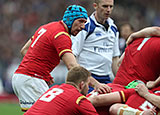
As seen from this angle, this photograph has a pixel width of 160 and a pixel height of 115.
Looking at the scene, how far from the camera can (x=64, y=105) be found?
14.1 ft

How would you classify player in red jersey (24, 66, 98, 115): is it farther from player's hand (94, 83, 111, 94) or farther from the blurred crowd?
the blurred crowd

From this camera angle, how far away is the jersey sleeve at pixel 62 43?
202 inches

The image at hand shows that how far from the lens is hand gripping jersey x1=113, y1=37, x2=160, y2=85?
5.28 meters

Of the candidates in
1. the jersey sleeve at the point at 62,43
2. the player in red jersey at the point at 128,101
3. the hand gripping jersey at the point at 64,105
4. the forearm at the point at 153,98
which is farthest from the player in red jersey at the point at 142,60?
the hand gripping jersey at the point at 64,105

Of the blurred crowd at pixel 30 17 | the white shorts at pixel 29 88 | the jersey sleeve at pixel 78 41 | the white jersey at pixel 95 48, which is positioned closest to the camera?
the white shorts at pixel 29 88

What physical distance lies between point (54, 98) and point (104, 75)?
2.68 metres

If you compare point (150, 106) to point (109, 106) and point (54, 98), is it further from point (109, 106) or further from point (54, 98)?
point (54, 98)

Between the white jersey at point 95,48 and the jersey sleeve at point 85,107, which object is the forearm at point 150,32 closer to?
the white jersey at point 95,48

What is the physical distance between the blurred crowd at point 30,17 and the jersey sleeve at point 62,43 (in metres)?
12.0

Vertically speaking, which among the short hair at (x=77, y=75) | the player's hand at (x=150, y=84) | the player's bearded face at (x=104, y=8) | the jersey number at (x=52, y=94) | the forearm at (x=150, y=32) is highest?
the player's bearded face at (x=104, y=8)

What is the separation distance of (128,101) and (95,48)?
198cm

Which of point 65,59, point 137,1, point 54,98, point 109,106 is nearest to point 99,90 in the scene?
point 109,106

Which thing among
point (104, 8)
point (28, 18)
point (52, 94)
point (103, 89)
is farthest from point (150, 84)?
point (28, 18)

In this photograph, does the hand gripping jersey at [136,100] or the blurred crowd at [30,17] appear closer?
the hand gripping jersey at [136,100]
